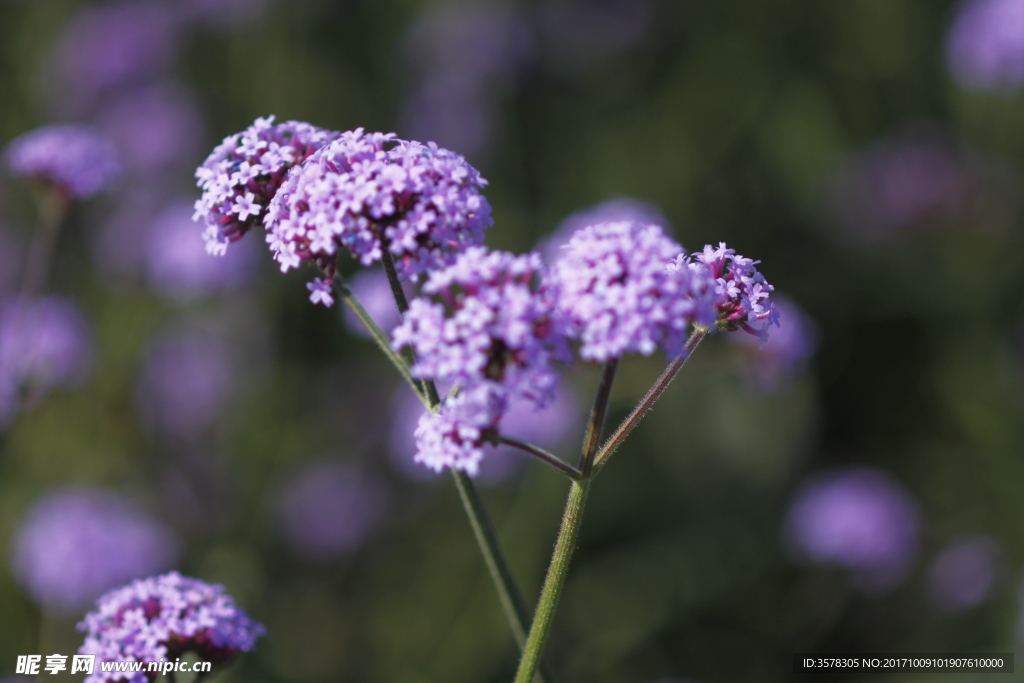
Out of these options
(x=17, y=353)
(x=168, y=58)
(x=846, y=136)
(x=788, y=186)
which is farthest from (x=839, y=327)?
(x=168, y=58)

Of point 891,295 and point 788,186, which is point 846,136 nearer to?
point 788,186

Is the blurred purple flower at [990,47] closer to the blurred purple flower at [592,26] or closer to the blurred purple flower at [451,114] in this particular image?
the blurred purple flower at [592,26]

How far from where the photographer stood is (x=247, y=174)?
2.92 meters

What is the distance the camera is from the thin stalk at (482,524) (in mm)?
2727

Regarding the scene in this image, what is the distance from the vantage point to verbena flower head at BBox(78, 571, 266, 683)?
2957mm

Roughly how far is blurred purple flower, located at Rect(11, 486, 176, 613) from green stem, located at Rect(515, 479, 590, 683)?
4093 mm

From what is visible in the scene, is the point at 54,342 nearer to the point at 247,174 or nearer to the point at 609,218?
the point at 609,218

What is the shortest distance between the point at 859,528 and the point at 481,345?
17.6 feet

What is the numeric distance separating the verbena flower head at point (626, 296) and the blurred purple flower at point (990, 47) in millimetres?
6418

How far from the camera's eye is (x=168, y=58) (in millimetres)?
10930

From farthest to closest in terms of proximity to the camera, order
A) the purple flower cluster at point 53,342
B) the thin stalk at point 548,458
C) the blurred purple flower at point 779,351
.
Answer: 1. the purple flower cluster at point 53,342
2. the blurred purple flower at point 779,351
3. the thin stalk at point 548,458

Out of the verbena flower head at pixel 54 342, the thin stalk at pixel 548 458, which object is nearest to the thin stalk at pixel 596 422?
the thin stalk at pixel 548 458

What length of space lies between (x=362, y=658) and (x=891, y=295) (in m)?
5.37

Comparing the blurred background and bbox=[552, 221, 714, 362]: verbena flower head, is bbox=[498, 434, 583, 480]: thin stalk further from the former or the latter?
the blurred background
